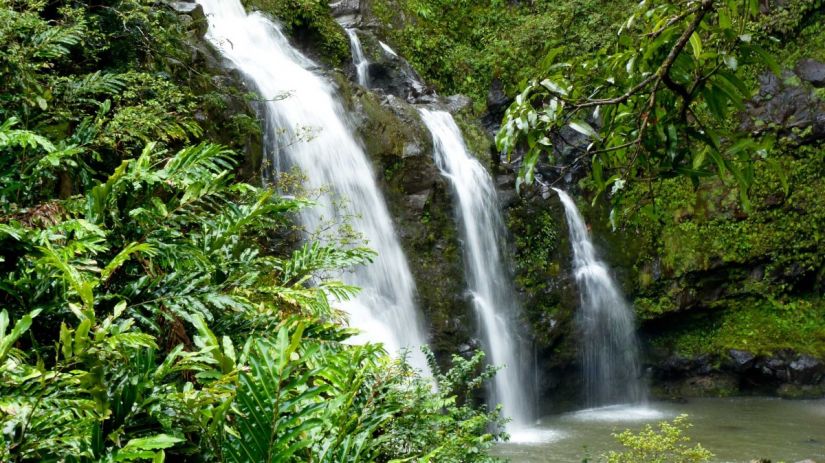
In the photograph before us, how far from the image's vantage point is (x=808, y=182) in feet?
39.7

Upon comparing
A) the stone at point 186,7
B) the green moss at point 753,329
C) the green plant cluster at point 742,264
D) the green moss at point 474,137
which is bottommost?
the green moss at point 753,329

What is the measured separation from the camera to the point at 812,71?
12.6 meters

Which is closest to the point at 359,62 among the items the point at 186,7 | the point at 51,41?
the point at 186,7

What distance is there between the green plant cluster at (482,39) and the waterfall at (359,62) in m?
1.84

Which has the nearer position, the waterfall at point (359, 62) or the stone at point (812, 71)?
the waterfall at point (359, 62)

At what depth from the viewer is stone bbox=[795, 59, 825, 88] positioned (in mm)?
12508

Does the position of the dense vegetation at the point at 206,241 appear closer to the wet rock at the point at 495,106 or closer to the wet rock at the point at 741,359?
the wet rock at the point at 741,359

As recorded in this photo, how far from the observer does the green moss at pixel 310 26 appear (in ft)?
39.4

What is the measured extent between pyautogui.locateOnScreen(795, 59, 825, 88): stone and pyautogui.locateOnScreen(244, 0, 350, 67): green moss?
32.8 ft

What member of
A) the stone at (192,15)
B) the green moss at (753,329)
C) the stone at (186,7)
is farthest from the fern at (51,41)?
the green moss at (753,329)

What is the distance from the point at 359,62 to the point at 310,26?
1245 mm

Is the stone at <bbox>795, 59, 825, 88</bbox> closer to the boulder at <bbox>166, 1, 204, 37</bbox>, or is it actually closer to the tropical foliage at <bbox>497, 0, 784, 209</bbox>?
the boulder at <bbox>166, 1, 204, 37</bbox>

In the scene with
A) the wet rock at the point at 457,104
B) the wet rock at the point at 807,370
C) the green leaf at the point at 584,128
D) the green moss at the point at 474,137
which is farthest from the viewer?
the wet rock at the point at 457,104

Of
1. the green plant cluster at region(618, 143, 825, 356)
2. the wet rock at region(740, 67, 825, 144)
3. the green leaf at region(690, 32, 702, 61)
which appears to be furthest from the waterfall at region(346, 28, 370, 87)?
the green leaf at region(690, 32, 702, 61)
